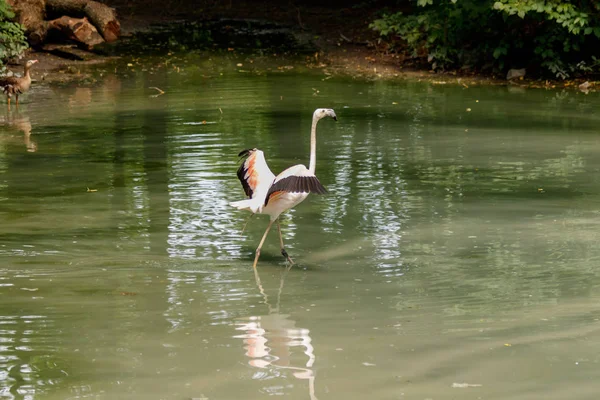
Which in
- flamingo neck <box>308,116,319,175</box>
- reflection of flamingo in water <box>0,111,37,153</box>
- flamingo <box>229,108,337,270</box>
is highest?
flamingo neck <box>308,116,319,175</box>

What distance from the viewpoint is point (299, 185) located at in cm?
732

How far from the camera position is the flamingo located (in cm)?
734

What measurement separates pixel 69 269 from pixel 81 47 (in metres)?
16.0

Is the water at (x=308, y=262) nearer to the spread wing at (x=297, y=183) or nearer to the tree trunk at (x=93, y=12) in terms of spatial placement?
the spread wing at (x=297, y=183)

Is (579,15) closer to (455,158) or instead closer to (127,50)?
(455,158)

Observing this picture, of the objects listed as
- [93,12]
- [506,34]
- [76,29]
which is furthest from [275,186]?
[93,12]

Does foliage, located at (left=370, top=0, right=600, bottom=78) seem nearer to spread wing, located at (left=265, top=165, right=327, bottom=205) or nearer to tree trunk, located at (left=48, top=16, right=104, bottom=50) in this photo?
tree trunk, located at (left=48, top=16, right=104, bottom=50)

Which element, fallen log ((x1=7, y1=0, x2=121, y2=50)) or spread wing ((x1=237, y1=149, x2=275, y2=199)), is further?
fallen log ((x1=7, y1=0, x2=121, y2=50))

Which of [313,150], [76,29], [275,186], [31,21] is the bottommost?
[275,186]

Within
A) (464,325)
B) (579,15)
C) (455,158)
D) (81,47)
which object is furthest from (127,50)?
(464,325)

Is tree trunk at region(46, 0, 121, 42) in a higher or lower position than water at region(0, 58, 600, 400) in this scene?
higher

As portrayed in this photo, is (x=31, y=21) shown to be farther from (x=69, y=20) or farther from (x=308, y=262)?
(x=308, y=262)

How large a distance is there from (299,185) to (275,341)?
1.51m

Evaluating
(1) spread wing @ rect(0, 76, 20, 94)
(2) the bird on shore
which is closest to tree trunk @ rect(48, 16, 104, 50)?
(2) the bird on shore
